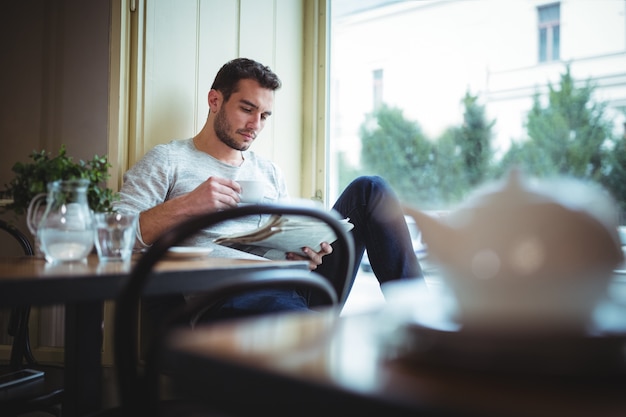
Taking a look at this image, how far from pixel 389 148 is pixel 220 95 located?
1.14 meters

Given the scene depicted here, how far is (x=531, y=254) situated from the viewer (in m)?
0.32

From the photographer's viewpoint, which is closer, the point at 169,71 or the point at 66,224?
the point at 66,224

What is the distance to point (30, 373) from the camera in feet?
5.65

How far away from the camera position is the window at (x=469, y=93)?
2422 millimetres

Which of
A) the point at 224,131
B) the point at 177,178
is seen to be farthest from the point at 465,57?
the point at 177,178

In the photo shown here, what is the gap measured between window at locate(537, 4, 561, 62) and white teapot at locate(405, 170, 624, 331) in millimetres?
2557

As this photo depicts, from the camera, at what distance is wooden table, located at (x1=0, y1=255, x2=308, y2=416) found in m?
0.75

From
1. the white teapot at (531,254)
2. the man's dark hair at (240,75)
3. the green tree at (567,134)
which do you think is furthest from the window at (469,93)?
the white teapot at (531,254)

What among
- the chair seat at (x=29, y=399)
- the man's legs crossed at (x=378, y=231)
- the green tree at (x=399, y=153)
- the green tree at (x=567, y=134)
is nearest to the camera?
the chair seat at (x=29, y=399)

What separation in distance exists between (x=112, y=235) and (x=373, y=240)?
1.02 metres

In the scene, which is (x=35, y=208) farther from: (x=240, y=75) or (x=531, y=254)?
(x=240, y=75)

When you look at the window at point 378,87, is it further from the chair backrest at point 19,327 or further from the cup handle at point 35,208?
the cup handle at point 35,208

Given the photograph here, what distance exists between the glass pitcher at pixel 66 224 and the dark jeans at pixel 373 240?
1.93 ft

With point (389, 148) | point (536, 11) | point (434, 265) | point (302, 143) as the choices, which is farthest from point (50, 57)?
point (434, 265)
